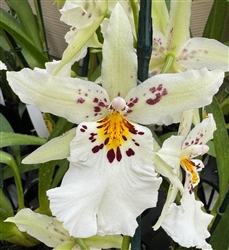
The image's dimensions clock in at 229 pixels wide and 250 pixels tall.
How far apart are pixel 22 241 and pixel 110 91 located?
0.69m

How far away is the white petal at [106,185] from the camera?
0.44m

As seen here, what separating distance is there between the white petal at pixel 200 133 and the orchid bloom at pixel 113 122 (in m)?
0.10

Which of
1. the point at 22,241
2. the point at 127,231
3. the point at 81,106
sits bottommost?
the point at 22,241

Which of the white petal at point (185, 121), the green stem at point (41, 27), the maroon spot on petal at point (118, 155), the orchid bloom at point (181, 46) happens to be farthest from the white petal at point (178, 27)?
the green stem at point (41, 27)

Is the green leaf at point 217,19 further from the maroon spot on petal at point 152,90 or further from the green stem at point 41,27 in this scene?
the maroon spot on petal at point 152,90

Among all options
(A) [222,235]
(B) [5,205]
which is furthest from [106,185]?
(B) [5,205]

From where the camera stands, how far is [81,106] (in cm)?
46

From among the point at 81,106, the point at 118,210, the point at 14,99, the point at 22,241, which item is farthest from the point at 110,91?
the point at 14,99

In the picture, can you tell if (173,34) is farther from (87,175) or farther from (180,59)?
(87,175)

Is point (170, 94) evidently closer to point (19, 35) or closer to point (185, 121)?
point (185, 121)

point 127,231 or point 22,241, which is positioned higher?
point 127,231

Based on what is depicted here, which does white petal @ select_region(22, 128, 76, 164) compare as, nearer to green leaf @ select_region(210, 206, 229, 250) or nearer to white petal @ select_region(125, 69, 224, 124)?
white petal @ select_region(125, 69, 224, 124)

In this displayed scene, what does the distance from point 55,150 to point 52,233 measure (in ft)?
0.92

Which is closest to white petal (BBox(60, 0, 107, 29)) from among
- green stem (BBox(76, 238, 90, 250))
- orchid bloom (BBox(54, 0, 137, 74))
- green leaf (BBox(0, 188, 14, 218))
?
orchid bloom (BBox(54, 0, 137, 74))
